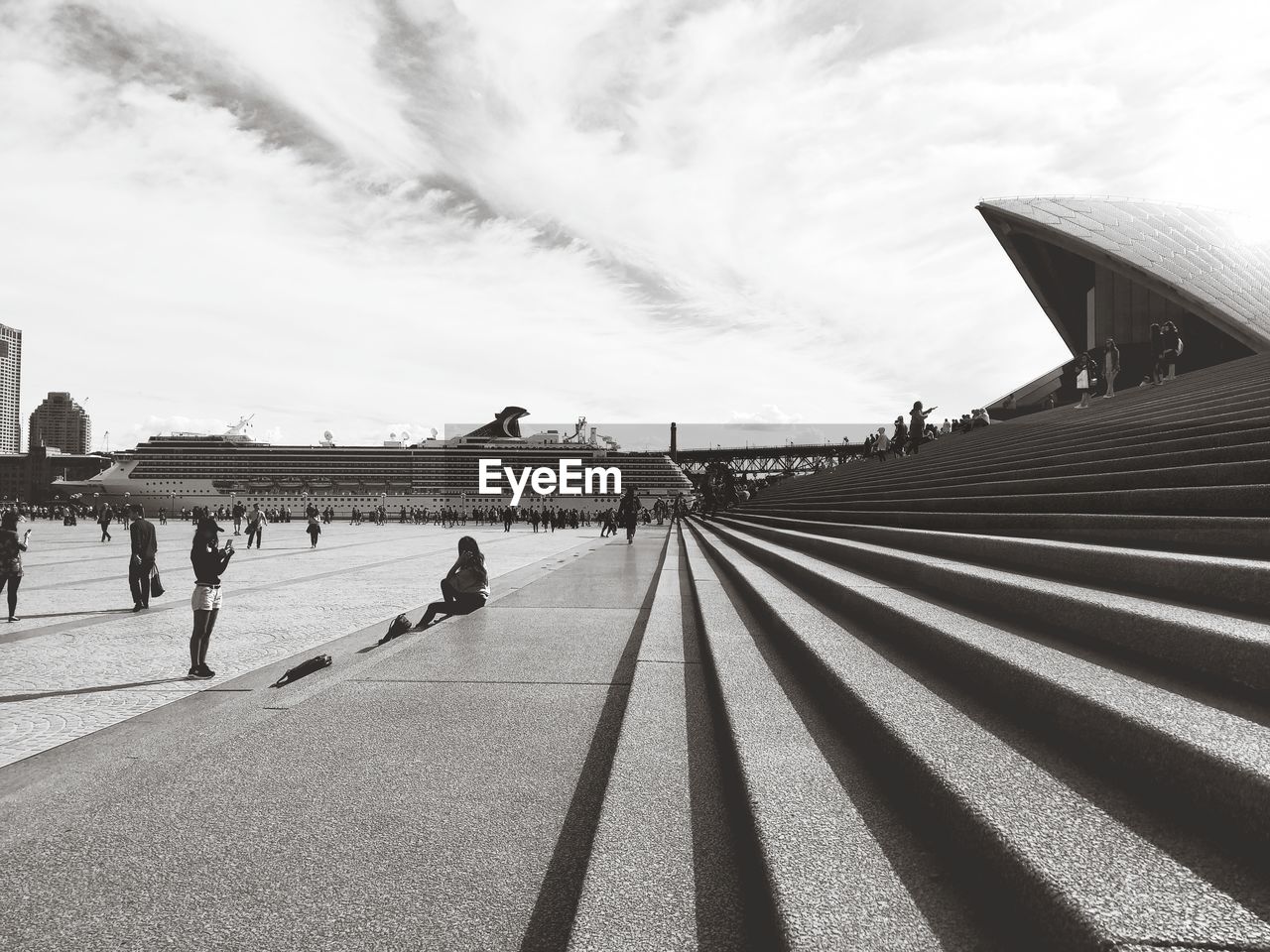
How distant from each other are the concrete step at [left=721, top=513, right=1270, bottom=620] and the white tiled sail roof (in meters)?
23.7

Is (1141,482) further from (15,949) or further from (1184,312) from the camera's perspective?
(1184,312)

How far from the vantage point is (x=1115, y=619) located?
265cm

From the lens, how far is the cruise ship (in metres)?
70.2

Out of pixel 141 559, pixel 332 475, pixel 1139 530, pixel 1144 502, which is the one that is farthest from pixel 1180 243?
pixel 332 475

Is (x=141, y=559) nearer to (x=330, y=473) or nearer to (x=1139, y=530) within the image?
(x=1139, y=530)

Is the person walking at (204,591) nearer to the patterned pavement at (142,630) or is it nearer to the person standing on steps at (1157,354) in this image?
the patterned pavement at (142,630)

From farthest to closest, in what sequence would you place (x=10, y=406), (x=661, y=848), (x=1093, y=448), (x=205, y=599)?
(x=10, y=406) → (x=1093, y=448) → (x=205, y=599) → (x=661, y=848)

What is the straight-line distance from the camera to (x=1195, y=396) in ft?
29.3

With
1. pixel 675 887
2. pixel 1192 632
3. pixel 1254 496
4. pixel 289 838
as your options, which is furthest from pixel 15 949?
pixel 1254 496

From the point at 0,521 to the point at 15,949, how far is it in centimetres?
737

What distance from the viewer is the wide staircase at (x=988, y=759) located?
1.55m

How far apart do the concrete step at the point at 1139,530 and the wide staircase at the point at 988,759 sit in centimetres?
2

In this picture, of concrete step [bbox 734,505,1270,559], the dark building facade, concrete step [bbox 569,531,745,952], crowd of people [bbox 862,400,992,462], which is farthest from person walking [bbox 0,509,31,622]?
the dark building facade

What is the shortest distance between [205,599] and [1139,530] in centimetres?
588
